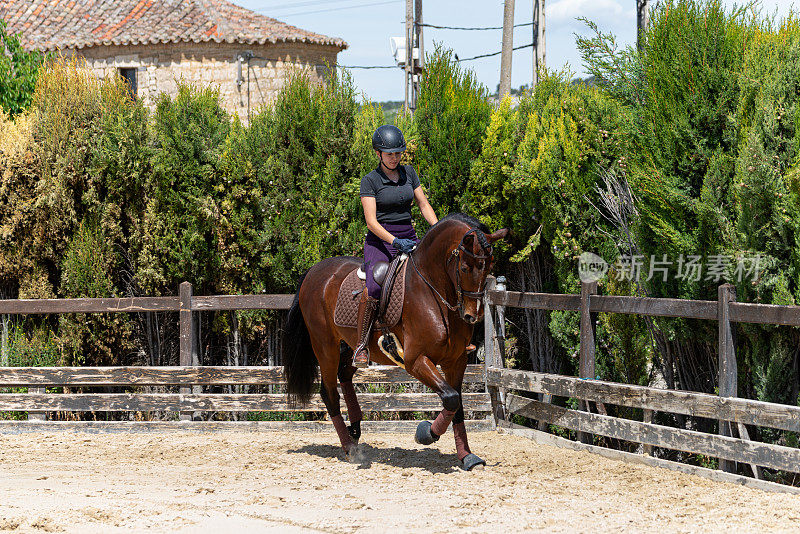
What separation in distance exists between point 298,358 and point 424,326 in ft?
6.34

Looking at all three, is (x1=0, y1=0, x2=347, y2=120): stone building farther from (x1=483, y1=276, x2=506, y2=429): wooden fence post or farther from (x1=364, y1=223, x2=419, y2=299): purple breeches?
(x1=364, y1=223, x2=419, y2=299): purple breeches

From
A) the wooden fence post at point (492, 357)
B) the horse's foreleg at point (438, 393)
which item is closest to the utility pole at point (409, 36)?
the wooden fence post at point (492, 357)

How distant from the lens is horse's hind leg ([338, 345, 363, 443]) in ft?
26.9

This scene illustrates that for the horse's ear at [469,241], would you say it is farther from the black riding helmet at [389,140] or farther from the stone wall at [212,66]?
the stone wall at [212,66]

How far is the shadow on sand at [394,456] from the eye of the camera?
24.7ft

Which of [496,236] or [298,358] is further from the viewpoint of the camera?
[298,358]

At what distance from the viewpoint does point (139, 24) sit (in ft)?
85.8

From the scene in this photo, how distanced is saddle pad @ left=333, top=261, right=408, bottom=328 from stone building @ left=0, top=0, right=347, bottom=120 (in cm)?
1719

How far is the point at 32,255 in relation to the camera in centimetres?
1098

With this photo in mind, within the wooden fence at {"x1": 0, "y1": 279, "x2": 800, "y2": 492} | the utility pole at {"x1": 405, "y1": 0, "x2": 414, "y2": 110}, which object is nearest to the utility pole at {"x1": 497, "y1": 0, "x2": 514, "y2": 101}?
the utility pole at {"x1": 405, "y1": 0, "x2": 414, "y2": 110}

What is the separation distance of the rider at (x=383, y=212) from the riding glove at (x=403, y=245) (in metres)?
0.01

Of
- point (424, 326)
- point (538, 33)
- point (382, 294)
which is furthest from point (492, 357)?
point (538, 33)
